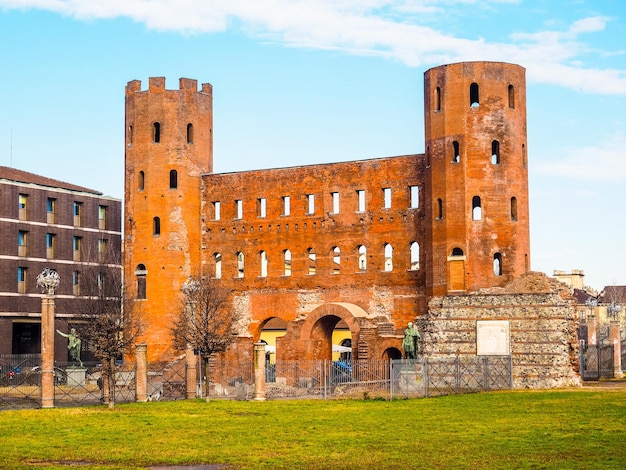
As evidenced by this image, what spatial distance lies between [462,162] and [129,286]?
67.6 ft

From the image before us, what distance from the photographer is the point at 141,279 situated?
59.2m

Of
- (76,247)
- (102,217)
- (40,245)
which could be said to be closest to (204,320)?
(40,245)

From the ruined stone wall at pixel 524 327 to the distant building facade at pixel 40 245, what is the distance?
23086 mm

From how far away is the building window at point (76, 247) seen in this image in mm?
67562

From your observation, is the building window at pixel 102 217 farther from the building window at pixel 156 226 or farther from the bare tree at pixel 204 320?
the bare tree at pixel 204 320

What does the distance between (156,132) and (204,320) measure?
1636 centimetres

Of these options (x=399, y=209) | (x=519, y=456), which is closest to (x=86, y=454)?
(x=519, y=456)

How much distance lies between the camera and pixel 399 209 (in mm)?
54719

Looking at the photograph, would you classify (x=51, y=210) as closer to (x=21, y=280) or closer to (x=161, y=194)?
(x=21, y=280)

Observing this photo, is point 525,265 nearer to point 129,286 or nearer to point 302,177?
point 302,177

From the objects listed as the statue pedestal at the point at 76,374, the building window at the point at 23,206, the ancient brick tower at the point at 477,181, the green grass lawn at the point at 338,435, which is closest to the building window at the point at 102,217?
the building window at the point at 23,206

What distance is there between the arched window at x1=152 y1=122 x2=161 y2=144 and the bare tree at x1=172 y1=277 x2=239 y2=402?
8.36 m

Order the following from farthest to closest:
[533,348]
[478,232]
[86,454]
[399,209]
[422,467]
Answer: [399,209], [478,232], [533,348], [86,454], [422,467]

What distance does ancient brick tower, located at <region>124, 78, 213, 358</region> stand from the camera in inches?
2306
